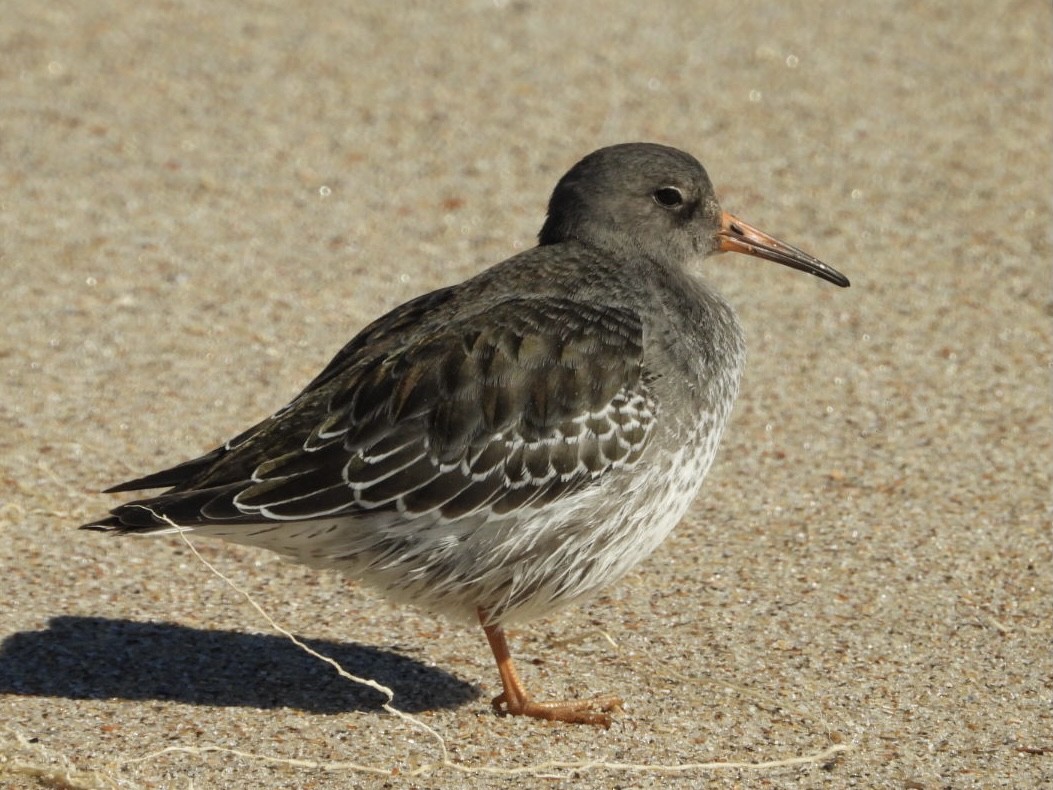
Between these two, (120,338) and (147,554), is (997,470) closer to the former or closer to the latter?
(147,554)

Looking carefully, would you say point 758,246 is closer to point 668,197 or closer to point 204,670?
point 668,197

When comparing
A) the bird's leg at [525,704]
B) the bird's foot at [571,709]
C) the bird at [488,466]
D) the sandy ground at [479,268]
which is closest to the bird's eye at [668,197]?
the bird at [488,466]

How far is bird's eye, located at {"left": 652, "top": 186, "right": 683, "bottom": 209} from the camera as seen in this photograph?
607cm

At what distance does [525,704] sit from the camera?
17.5ft

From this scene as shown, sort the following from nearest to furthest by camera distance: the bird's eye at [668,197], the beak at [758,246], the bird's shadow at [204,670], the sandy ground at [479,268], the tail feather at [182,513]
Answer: the tail feather at [182,513] → the sandy ground at [479,268] → the bird's shadow at [204,670] → the bird's eye at [668,197] → the beak at [758,246]

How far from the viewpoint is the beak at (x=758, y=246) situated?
6.30 metres

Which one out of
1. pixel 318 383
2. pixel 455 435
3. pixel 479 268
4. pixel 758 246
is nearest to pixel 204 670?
pixel 318 383

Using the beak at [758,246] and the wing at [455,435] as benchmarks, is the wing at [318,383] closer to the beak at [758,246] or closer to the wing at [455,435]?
the wing at [455,435]

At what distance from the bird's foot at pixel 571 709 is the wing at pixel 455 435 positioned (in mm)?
684

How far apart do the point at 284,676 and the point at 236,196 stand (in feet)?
13.5

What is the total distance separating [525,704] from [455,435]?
0.91 meters

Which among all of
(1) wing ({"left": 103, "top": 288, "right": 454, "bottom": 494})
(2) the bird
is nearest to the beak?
(2) the bird

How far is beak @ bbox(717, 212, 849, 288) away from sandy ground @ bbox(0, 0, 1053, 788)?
0.96 m

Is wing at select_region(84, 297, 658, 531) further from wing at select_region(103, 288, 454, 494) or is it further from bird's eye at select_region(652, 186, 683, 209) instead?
bird's eye at select_region(652, 186, 683, 209)
